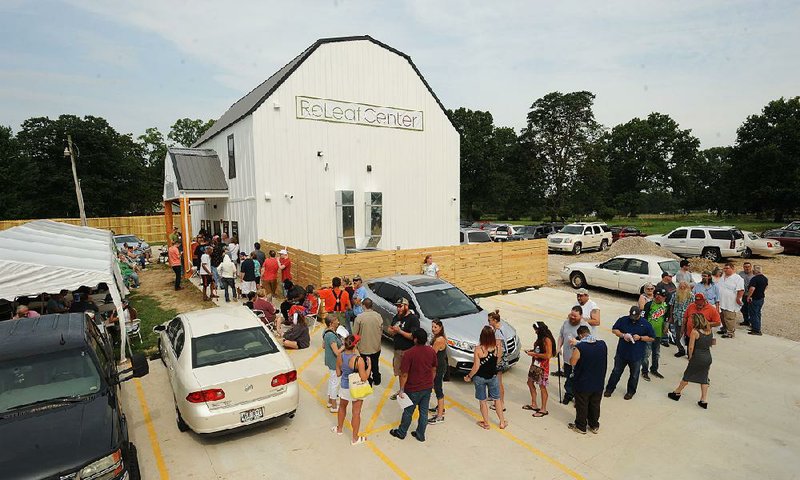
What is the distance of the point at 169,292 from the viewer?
51.8ft

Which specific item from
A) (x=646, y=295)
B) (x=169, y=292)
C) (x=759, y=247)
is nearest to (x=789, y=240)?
(x=759, y=247)

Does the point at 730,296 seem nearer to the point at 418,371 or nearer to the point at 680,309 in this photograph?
the point at 680,309

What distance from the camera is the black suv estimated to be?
3828 mm

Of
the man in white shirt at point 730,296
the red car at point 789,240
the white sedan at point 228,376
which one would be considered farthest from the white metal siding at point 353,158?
the red car at point 789,240

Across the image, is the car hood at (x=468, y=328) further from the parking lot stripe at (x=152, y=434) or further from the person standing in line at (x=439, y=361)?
the parking lot stripe at (x=152, y=434)

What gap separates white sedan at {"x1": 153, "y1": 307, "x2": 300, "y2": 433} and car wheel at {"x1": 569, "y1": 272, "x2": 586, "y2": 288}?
13.1 meters

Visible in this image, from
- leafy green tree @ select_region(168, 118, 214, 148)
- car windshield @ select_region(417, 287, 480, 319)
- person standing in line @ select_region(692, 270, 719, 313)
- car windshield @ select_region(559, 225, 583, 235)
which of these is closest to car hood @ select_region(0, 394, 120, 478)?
car windshield @ select_region(417, 287, 480, 319)

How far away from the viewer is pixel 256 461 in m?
5.49

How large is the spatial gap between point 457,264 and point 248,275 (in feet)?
22.9

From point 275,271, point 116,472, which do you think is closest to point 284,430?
point 116,472

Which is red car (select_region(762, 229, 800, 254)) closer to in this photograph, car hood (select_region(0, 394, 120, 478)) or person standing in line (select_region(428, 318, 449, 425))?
person standing in line (select_region(428, 318, 449, 425))

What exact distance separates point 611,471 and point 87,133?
61032 millimetres

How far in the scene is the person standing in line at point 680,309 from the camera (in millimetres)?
9023

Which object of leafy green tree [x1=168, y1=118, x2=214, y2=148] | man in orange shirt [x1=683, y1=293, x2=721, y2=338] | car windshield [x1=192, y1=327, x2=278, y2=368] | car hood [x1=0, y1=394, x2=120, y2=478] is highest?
leafy green tree [x1=168, y1=118, x2=214, y2=148]
